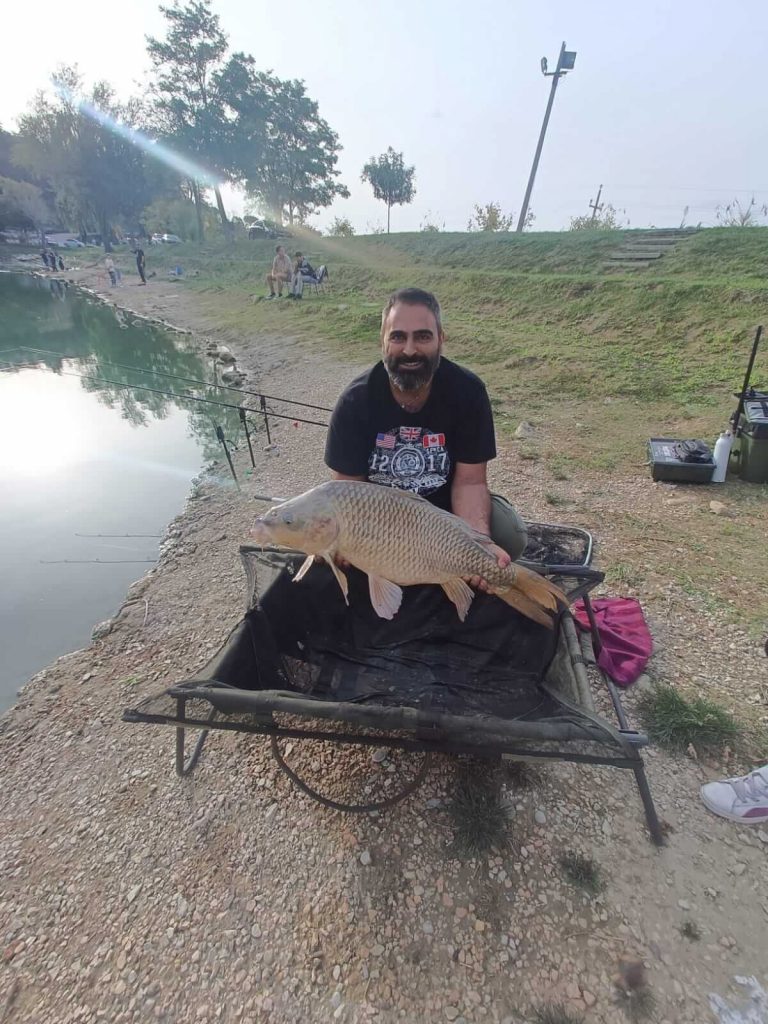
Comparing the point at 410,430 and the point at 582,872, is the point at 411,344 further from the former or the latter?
the point at 582,872

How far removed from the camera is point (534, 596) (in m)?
1.57

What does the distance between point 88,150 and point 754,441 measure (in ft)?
124

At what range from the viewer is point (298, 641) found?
A: 6.13 ft

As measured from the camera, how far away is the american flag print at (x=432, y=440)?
1880mm

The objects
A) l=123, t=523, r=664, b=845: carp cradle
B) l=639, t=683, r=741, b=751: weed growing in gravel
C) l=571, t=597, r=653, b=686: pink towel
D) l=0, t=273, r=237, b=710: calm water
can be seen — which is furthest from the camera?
l=0, t=273, r=237, b=710: calm water

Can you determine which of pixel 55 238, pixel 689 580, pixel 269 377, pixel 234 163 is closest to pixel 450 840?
pixel 689 580

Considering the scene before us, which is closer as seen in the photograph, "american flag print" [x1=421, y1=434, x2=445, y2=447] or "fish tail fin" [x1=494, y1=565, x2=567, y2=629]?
"fish tail fin" [x1=494, y1=565, x2=567, y2=629]

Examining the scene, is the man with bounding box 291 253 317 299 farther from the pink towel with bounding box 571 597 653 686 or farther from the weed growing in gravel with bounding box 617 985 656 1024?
the weed growing in gravel with bounding box 617 985 656 1024

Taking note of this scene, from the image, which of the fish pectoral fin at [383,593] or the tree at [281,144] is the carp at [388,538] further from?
the tree at [281,144]

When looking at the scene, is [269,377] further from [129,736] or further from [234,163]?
[234,163]

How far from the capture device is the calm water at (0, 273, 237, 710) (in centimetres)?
283

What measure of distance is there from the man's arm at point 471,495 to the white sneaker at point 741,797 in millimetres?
1058

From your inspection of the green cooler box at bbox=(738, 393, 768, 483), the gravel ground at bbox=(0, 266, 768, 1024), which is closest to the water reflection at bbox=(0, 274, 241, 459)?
the gravel ground at bbox=(0, 266, 768, 1024)

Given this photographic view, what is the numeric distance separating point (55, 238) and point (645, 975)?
48.1 metres
